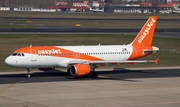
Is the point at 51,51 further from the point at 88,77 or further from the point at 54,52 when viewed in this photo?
the point at 88,77

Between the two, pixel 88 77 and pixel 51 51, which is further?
pixel 88 77

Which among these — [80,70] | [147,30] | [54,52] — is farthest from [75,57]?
[147,30]

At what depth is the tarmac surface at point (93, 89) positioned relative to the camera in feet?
132

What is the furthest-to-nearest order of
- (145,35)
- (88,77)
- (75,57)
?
(145,35) → (88,77) → (75,57)

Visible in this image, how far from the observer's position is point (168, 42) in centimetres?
9712

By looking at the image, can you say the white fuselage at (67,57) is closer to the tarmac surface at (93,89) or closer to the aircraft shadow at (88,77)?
the aircraft shadow at (88,77)

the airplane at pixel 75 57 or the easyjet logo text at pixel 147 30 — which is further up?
the easyjet logo text at pixel 147 30

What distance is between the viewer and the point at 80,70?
173ft

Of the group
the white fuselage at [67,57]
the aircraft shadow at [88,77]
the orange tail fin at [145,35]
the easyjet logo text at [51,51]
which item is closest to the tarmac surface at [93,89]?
the aircraft shadow at [88,77]

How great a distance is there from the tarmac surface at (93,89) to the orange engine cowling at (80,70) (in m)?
0.84

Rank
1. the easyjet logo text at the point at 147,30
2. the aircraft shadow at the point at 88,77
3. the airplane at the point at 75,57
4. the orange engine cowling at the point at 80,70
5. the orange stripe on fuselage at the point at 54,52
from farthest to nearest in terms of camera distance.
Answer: the easyjet logo text at the point at 147,30
the orange stripe on fuselage at the point at 54,52
the aircraft shadow at the point at 88,77
the airplane at the point at 75,57
the orange engine cowling at the point at 80,70

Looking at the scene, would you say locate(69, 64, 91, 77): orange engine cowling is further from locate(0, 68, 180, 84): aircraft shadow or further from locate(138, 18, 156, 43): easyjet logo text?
locate(138, 18, 156, 43): easyjet logo text

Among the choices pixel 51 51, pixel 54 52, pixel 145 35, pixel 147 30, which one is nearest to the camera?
pixel 51 51

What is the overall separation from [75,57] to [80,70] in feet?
10.5
